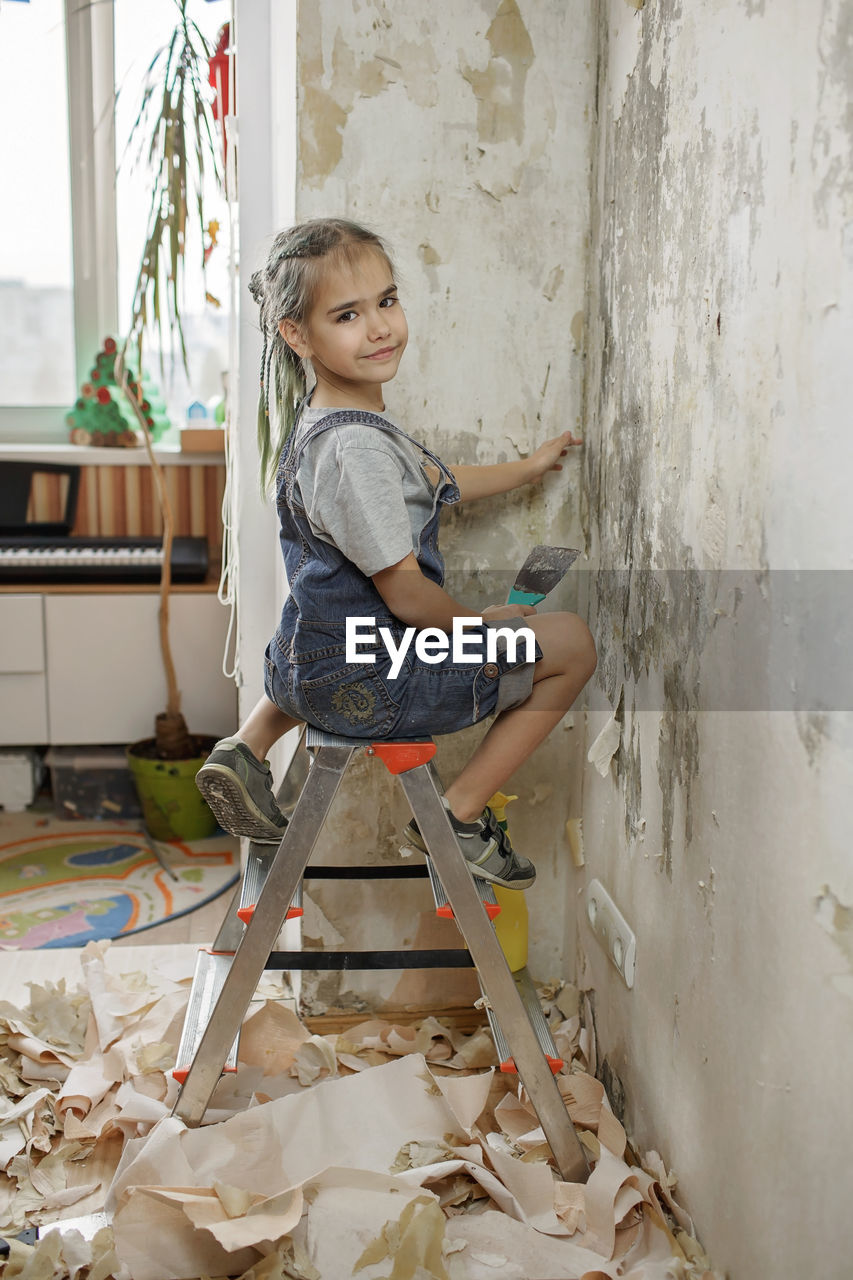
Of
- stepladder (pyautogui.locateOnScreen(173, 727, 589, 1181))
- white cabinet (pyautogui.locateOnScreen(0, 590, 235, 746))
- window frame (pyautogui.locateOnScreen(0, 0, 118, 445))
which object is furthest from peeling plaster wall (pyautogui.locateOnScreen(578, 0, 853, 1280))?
window frame (pyautogui.locateOnScreen(0, 0, 118, 445))

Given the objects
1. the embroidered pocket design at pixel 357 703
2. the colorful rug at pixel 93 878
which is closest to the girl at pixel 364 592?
the embroidered pocket design at pixel 357 703

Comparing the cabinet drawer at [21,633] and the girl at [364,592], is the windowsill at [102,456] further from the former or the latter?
the girl at [364,592]

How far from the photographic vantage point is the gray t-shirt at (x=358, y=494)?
4.25ft

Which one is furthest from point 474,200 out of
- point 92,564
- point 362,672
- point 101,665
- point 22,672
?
point 22,672

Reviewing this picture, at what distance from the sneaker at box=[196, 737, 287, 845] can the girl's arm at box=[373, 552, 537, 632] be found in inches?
11.4

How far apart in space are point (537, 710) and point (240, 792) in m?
0.40

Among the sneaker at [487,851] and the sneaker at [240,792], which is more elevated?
the sneaker at [240,792]

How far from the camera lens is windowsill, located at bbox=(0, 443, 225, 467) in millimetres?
3084

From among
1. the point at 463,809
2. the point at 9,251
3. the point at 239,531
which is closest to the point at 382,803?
the point at 463,809

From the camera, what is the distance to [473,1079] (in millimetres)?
1548

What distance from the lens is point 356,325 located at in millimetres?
1358

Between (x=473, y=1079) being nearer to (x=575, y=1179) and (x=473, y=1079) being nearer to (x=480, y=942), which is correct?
(x=575, y=1179)

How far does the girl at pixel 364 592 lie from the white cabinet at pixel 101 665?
1454 mm

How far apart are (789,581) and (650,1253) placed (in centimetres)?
84
